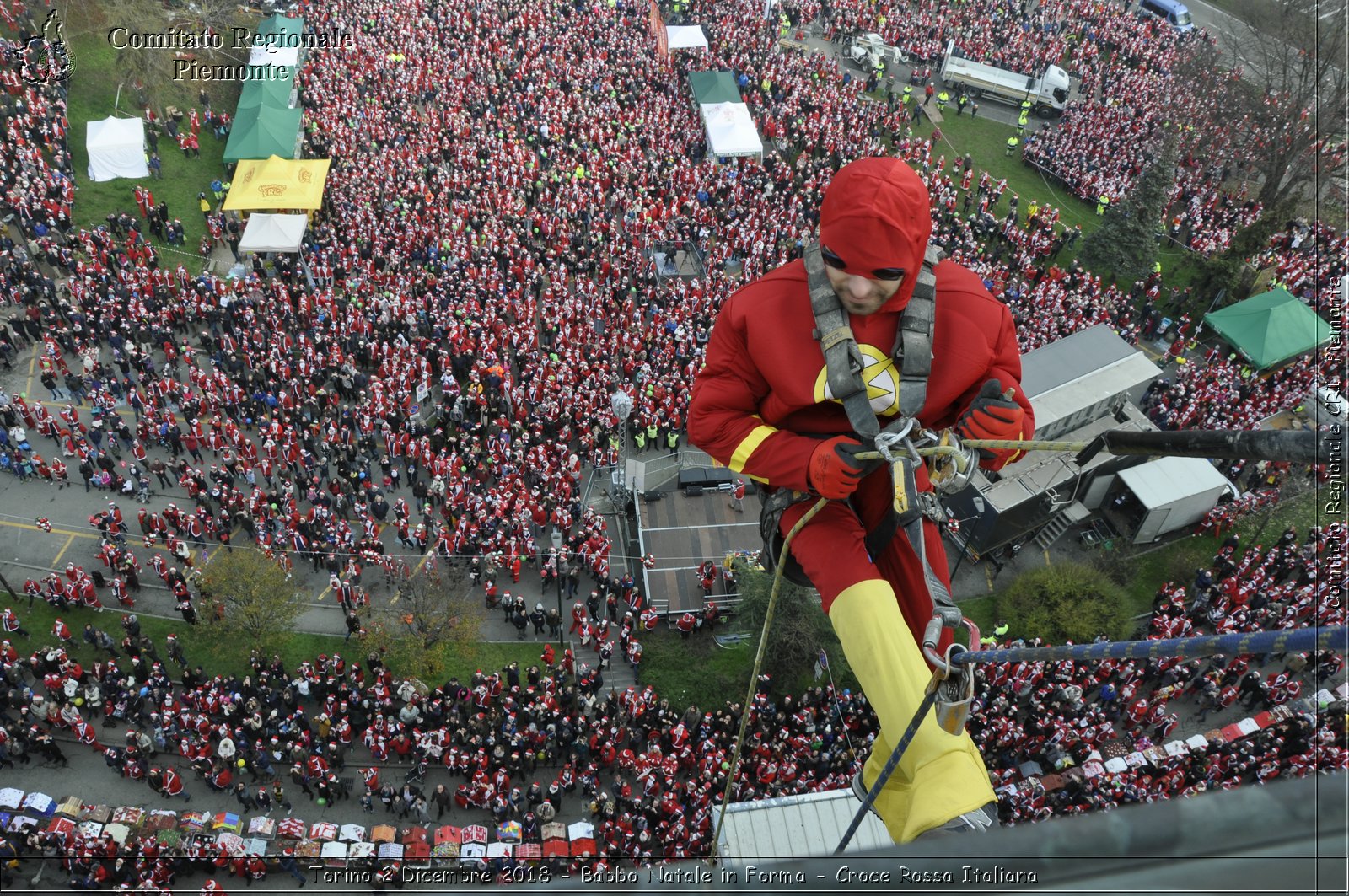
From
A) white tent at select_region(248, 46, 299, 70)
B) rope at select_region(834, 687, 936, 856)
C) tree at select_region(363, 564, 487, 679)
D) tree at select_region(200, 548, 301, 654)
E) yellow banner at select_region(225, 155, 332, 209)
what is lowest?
rope at select_region(834, 687, 936, 856)

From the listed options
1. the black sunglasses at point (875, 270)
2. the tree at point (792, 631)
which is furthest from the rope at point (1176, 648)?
the tree at point (792, 631)

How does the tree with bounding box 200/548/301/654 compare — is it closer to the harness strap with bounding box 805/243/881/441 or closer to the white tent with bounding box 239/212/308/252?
the white tent with bounding box 239/212/308/252

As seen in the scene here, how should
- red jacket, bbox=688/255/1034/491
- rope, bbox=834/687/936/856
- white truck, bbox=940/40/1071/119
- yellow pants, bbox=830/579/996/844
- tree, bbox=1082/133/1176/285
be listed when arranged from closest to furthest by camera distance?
1. rope, bbox=834/687/936/856
2. yellow pants, bbox=830/579/996/844
3. red jacket, bbox=688/255/1034/491
4. tree, bbox=1082/133/1176/285
5. white truck, bbox=940/40/1071/119

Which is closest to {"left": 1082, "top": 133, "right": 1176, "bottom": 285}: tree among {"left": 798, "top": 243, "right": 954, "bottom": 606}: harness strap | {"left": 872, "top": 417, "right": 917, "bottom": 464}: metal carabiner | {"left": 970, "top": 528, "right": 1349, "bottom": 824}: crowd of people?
{"left": 970, "top": 528, "right": 1349, "bottom": 824}: crowd of people

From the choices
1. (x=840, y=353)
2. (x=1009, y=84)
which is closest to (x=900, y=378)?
(x=840, y=353)

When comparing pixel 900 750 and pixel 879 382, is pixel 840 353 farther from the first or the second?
pixel 900 750

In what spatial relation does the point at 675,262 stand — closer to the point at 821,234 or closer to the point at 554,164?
the point at 554,164

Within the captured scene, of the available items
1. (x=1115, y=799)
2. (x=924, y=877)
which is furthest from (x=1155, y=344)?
(x=924, y=877)
